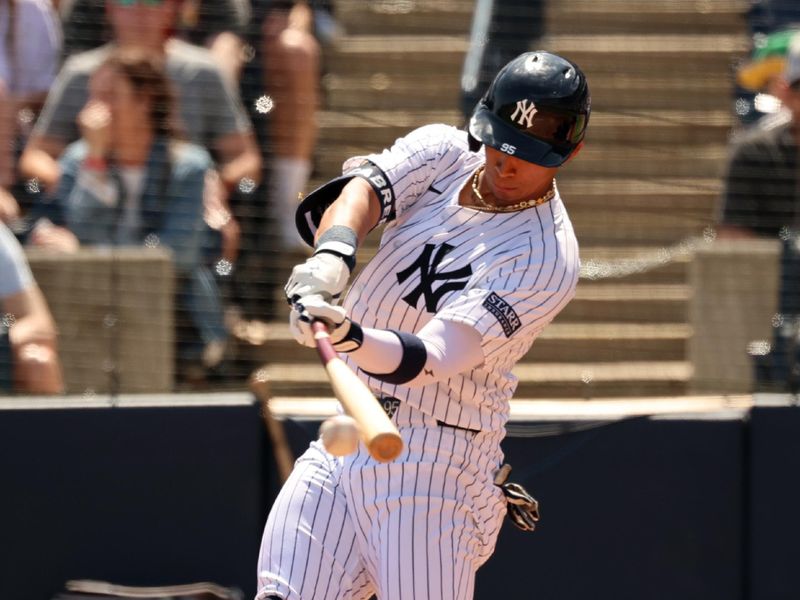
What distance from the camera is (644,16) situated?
6.96 meters

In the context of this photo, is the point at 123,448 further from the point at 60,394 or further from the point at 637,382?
the point at 637,382

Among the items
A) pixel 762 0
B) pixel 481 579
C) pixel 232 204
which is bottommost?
pixel 481 579

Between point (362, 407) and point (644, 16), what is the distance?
185 inches

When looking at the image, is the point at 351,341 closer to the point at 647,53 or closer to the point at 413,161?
the point at 413,161

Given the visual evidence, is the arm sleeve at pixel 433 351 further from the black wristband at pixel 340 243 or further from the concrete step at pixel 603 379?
the concrete step at pixel 603 379

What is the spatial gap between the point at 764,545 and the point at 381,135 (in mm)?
2695

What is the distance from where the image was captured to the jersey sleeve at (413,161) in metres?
3.30

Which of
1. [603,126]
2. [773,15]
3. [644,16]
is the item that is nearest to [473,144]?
[603,126]

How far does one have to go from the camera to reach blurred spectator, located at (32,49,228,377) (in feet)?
18.8

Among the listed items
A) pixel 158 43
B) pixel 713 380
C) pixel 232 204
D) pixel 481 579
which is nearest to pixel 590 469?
pixel 481 579

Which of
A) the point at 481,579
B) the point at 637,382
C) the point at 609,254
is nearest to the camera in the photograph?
the point at 481,579

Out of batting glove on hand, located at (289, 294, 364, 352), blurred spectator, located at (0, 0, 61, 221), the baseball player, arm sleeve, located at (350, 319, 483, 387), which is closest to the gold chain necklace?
the baseball player

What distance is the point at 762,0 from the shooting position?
21.1ft

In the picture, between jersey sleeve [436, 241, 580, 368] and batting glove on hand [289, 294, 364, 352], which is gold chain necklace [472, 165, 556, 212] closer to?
jersey sleeve [436, 241, 580, 368]
